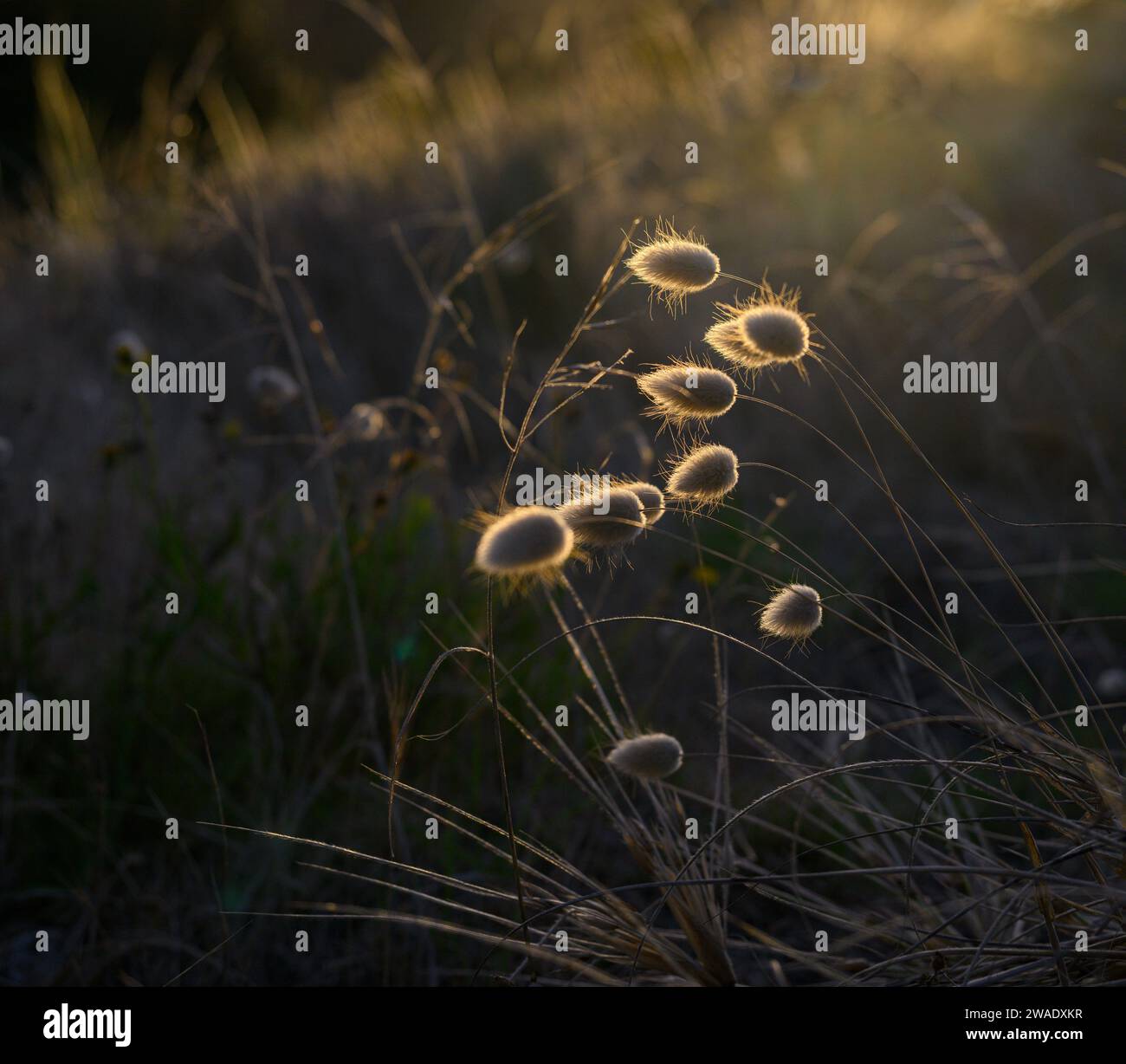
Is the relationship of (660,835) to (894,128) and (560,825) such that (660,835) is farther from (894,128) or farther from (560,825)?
(894,128)

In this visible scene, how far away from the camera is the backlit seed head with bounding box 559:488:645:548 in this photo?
1.28 m

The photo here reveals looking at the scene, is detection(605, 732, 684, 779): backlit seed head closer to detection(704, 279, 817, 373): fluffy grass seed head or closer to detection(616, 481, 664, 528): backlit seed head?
detection(616, 481, 664, 528): backlit seed head

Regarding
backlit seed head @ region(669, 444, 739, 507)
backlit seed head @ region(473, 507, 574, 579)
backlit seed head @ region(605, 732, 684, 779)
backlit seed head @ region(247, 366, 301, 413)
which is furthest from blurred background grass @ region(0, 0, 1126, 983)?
backlit seed head @ region(473, 507, 574, 579)

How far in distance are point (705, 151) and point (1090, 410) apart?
216cm

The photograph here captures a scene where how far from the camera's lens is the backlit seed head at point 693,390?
1.32 meters

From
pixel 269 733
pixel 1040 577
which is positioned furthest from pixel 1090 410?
pixel 269 733

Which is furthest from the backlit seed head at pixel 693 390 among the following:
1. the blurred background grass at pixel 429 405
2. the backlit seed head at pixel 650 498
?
the blurred background grass at pixel 429 405

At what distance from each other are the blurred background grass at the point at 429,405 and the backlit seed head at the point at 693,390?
796 mm

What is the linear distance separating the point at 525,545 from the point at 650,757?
358mm

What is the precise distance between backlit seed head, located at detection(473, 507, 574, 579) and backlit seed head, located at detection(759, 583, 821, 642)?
342 mm

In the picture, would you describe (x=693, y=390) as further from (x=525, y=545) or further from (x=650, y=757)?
(x=650, y=757)

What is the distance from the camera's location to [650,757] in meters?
1.29

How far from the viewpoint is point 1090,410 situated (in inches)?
141

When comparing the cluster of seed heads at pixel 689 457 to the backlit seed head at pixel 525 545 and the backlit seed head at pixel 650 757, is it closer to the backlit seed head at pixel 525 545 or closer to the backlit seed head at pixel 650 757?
the backlit seed head at pixel 650 757
